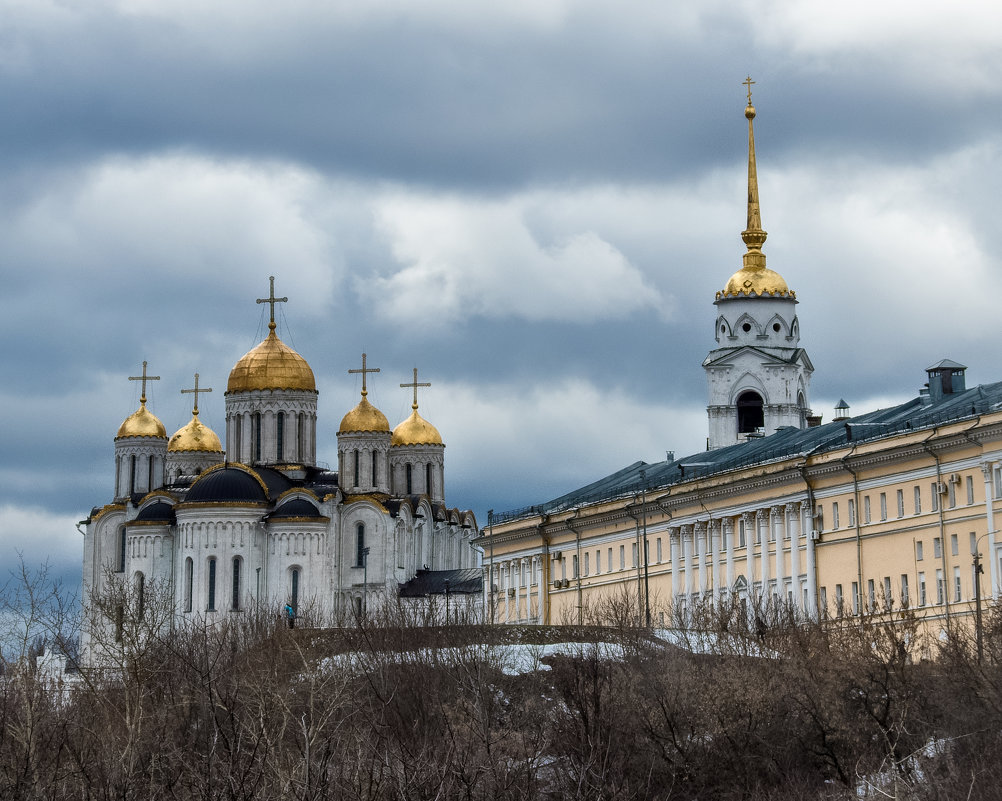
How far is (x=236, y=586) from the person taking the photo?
123 metres

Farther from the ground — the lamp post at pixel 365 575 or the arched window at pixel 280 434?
the arched window at pixel 280 434

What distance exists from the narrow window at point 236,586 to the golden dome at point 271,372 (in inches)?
427

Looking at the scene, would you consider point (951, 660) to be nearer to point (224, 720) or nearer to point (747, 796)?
point (747, 796)

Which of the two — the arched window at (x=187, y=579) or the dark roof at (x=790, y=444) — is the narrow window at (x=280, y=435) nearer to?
the arched window at (x=187, y=579)

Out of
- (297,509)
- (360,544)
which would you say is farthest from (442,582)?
(297,509)

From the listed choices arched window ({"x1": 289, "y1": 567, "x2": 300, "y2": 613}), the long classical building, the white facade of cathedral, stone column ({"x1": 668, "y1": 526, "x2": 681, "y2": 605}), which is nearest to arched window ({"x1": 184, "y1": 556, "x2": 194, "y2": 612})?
arched window ({"x1": 289, "y1": 567, "x2": 300, "y2": 613})

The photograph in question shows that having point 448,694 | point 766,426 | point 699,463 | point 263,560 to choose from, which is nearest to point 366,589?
point 263,560

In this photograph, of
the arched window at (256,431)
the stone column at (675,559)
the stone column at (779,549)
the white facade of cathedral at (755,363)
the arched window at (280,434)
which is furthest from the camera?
the arched window at (280,434)

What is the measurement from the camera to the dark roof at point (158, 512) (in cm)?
12600

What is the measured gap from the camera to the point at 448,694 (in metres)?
61.7

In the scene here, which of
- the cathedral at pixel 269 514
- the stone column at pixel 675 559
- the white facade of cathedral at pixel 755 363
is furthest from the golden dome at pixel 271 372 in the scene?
the stone column at pixel 675 559

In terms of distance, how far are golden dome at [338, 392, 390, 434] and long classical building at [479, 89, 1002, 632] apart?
27781mm

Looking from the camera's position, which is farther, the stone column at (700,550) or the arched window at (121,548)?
the arched window at (121,548)

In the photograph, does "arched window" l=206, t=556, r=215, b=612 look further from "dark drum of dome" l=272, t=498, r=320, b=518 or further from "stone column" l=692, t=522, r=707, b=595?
"stone column" l=692, t=522, r=707, b=595
